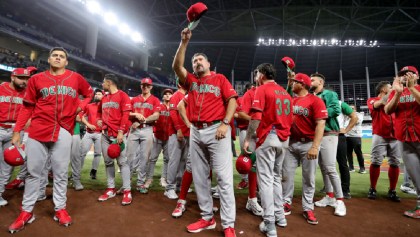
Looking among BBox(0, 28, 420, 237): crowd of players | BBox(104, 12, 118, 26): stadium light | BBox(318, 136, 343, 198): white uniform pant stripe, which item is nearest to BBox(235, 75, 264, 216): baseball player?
BBox(0, 28, 420, 237): crowd of players

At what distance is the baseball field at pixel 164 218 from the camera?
2865 millimetres

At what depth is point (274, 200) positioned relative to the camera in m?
3.06

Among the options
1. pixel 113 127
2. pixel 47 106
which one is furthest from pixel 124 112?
pixel 47 106

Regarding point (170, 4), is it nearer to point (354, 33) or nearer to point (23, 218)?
point (354, 33)

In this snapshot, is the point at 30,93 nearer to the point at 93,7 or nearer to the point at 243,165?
the point at 243,165

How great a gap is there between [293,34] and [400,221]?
2797 cm

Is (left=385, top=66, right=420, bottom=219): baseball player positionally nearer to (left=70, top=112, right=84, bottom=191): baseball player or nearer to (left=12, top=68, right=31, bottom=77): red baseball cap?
(left=70, top=112, right=84, bottom=191): baseball player

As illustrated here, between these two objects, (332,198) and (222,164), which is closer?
(222,164)

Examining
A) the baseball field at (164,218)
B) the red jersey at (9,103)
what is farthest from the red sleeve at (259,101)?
the red jersey at (9,103)

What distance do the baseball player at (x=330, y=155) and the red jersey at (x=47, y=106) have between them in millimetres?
3895

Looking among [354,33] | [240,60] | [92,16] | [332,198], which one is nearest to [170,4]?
[92,16]

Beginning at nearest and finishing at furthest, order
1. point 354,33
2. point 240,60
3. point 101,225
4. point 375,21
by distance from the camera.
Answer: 1. point 101,225
2. point 375,21
3. point 354,33
4. point 240,60

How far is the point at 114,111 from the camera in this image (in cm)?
422

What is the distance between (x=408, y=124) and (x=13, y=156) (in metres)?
5.65
